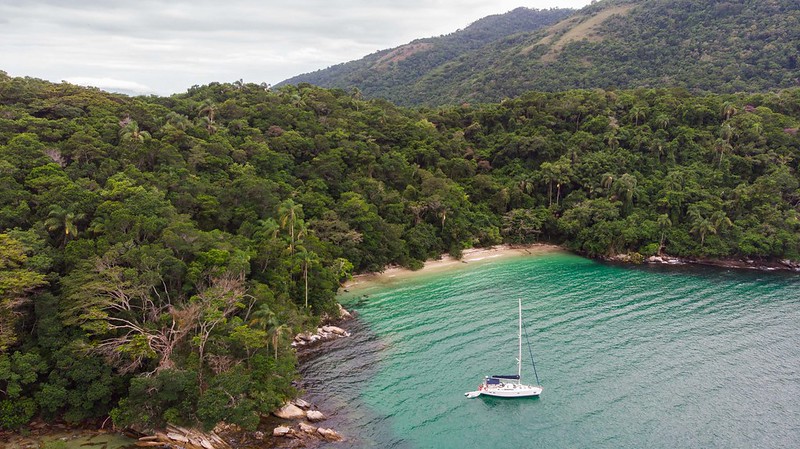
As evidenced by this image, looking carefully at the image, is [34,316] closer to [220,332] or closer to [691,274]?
[220,332]

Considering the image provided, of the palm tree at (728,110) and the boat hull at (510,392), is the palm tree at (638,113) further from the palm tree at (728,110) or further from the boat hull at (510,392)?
the boat hull at (510,392)

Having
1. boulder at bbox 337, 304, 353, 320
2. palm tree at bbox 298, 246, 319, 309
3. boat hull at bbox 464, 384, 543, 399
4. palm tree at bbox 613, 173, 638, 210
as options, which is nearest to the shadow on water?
boulder at bbox 337, 304, 353, 320

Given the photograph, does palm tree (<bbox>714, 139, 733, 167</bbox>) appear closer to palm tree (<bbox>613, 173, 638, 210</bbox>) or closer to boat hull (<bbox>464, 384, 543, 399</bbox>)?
palm tree (<bbox>613, 173, 638, 210</bbox>)

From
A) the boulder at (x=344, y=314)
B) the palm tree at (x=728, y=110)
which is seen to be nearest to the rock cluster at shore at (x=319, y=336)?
the boulder at (x=344, y=314)

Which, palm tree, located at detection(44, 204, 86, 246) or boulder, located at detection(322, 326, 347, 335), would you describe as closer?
palm tree, located at detection(44, 204, 86, 246)

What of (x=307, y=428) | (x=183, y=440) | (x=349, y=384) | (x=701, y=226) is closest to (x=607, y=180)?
(x=701, y=226)

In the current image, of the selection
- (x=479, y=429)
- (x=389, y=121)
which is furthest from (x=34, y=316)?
(x=389, y=121)
